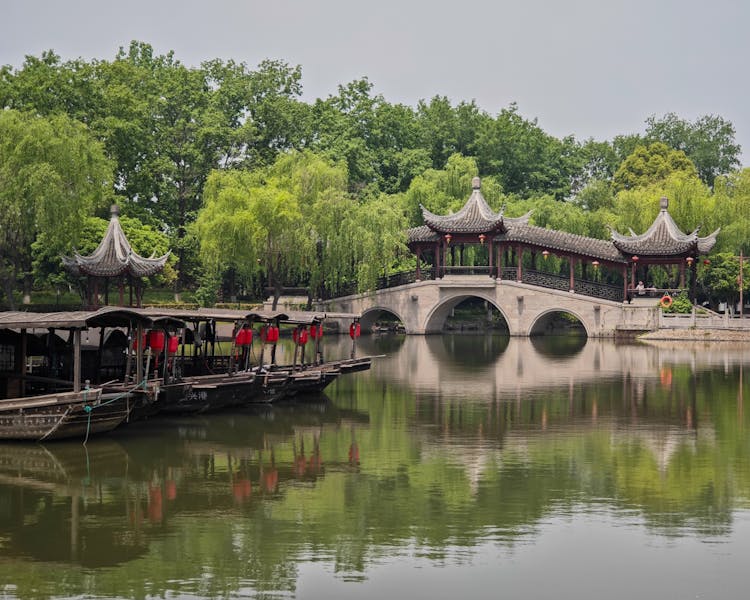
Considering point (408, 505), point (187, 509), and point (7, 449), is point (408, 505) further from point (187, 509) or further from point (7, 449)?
point (7, 449)

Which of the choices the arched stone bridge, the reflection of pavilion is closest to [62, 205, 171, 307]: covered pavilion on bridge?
the reflection of pavilion

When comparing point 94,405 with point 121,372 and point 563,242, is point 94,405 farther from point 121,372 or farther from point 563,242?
point 563,242

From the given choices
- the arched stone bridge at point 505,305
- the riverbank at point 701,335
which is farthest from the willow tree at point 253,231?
the riverbank at point 701,335

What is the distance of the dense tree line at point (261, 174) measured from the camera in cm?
4591

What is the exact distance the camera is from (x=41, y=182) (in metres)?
43.2

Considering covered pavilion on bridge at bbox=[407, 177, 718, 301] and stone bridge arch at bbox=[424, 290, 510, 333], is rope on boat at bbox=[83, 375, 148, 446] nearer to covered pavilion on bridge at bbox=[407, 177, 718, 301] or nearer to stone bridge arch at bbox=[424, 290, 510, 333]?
covered pavilion on bridge at bbox=[407, 177, 718, 301]

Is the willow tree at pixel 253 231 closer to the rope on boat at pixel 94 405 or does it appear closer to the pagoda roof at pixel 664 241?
the pagoda roof at pixel 664 241

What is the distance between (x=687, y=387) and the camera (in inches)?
1192

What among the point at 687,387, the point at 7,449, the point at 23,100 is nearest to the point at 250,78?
the point at 23,100

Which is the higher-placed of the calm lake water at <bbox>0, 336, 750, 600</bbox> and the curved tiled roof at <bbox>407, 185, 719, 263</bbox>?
the curved tiled roof at <bbox>407, 185, 719, 263</bbox>

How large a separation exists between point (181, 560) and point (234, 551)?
617 mm

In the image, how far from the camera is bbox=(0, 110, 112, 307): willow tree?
43250mm

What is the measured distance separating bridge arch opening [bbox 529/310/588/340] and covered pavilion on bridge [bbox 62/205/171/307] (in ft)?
58.3

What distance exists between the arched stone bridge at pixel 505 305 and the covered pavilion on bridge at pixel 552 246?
0.74 m
